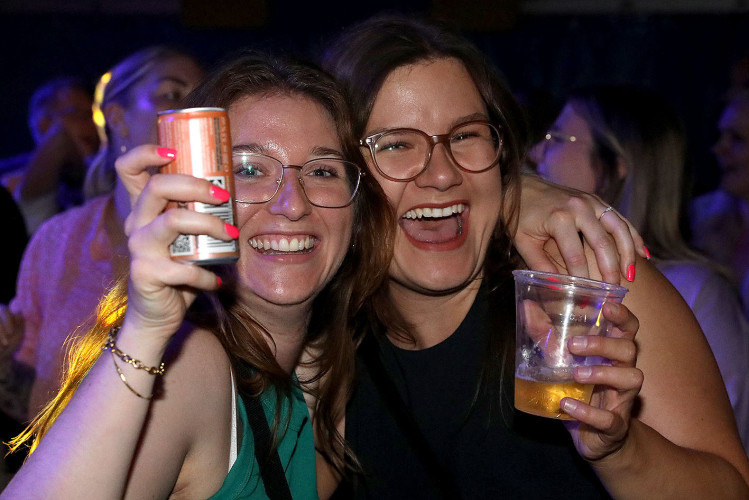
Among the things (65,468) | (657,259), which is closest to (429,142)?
(65,468)

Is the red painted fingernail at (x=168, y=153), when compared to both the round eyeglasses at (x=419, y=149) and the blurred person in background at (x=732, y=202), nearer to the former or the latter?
the round eyeglasses at (x=419, y=149)

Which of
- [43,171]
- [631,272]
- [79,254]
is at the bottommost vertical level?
[79,254]

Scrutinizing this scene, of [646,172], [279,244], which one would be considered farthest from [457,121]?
[646,172]

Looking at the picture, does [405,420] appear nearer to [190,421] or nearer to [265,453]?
[265,453]

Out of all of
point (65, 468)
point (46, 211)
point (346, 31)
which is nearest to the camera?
point (65, 468)

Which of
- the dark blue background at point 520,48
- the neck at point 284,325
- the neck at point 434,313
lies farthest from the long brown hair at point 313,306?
the dark blue background at point 520,48

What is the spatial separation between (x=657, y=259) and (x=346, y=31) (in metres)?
1.94

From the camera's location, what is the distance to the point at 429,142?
2277mm

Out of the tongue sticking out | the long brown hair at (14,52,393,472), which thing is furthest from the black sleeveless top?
the tongue sticking out

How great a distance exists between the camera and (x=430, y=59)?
7.68 ft

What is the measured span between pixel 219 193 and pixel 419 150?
113 centimetres

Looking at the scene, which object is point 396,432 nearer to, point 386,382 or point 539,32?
point 386,382

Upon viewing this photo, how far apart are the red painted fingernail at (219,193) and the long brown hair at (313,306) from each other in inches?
26.2

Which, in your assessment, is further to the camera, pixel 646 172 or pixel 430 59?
pixel 646 172
